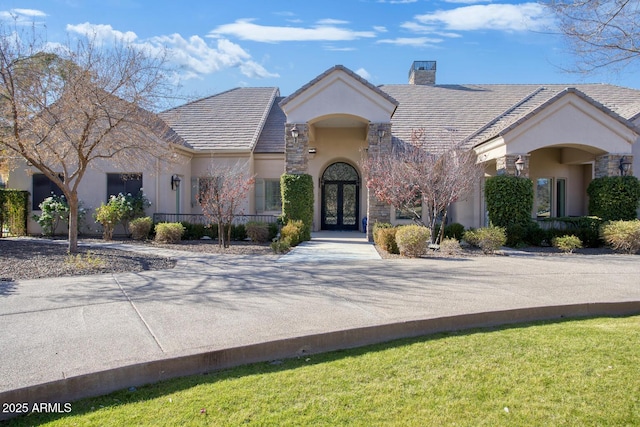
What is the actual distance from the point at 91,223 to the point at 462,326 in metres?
15.9

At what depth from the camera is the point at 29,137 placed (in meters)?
10.5

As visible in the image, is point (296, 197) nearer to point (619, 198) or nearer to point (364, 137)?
point (364, 137)

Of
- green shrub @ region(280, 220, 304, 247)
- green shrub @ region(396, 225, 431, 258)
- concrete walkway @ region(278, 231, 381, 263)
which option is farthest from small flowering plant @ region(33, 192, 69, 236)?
green shrub @ region(396, 225, 431, 258)

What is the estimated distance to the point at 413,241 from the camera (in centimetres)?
1177

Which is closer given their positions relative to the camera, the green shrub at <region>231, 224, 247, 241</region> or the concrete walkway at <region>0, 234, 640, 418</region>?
the concrete walkway at <region>0, 234, 640, 418</region>

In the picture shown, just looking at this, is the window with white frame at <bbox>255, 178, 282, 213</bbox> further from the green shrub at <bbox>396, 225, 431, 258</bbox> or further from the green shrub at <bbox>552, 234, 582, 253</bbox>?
the green shrub at <bbox>552, 234, 582, 253</bbox>

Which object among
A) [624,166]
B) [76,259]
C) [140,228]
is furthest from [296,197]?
[624,166]

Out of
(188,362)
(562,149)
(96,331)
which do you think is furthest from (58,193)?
(562,149)

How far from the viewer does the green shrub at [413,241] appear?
38.6ft

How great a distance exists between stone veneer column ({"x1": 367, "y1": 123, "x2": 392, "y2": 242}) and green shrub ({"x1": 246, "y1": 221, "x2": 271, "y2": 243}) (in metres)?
3.91

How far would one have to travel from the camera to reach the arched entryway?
2134 centimetres

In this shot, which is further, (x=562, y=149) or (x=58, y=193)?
(x=562, y=149)

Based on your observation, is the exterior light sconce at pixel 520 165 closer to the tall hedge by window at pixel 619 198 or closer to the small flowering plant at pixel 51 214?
the tall hedge by window at pixel 619 198

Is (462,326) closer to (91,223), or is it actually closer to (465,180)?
(465,180)
